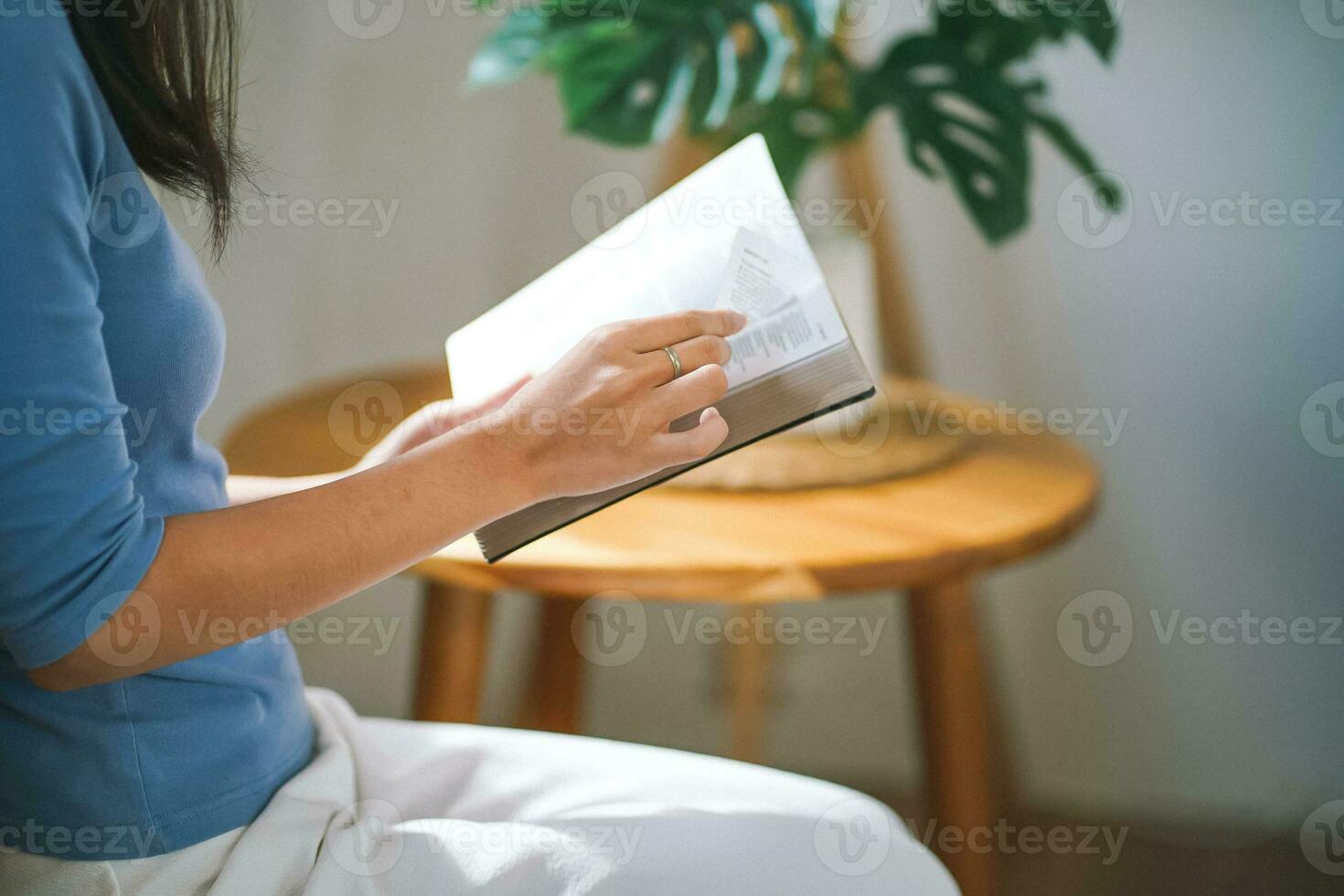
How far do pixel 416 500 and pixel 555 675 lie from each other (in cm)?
65

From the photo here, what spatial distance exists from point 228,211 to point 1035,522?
60cm

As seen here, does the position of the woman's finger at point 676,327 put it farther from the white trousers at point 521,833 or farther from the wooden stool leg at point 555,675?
the wooden stool leg at point 555,675

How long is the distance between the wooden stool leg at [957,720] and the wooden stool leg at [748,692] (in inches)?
19.0

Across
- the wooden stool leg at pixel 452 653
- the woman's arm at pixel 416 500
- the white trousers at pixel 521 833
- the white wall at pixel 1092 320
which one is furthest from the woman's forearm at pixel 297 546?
the white wall at pixel 1092 320

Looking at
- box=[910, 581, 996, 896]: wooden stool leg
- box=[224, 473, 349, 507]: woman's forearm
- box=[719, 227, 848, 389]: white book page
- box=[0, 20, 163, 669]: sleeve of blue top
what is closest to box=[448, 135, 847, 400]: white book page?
box=[719, 227, 848, 389]: white book page

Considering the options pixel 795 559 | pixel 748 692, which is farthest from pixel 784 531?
pixel 748 692

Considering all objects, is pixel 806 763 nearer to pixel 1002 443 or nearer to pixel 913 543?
pixel 1002 443

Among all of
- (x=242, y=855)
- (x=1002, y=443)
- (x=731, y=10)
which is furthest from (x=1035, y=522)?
(x=242, y=855)

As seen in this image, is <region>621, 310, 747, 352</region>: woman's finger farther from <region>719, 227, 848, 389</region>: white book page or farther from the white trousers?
the white trousers

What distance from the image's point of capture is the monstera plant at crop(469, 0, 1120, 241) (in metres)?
0.90

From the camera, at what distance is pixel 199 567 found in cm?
46

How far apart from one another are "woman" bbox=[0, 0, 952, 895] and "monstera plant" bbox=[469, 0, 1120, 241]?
371 millimetres

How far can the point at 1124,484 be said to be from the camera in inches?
55.4

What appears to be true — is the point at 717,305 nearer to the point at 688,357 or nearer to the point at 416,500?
the point at 688,357
